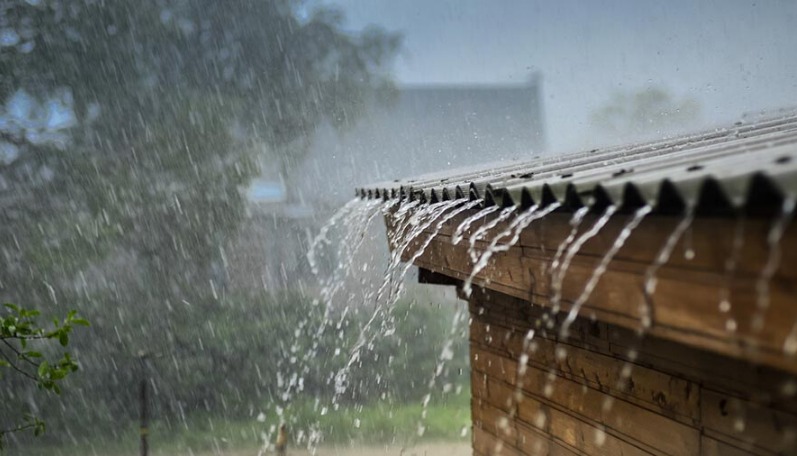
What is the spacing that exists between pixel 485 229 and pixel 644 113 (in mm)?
21724

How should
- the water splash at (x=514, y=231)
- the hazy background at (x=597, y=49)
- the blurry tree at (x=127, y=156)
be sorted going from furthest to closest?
the hazy background at (x=597, y=49)
the blurry tree at (x=127, y=156)
the water splash at (x=514, y=231)

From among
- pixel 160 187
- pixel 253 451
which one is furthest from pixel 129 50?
pixel 253 451

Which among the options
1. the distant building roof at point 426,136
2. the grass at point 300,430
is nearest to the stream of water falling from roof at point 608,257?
the grass at point 300,430

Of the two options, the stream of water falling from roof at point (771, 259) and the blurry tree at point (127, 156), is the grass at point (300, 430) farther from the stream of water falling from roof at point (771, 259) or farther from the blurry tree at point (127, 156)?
the stream of water falling from roof at point (771, 259)

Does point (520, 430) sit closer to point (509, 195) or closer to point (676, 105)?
point (509, 195)

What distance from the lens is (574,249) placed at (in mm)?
1440

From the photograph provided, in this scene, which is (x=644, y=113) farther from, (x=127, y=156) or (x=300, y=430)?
(x=127, y=156)

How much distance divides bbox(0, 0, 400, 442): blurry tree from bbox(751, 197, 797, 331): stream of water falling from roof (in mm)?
13702

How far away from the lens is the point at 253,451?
1375cm

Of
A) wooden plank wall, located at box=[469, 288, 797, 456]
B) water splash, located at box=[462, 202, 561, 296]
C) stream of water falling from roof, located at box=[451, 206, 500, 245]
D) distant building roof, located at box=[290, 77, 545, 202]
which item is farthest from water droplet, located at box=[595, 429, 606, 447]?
distant building roof, located at box=[290, 77, 545, 202]

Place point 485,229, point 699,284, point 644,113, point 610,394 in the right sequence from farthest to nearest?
point 644,113 < point 610,394 < point 485,229 < point 699,284

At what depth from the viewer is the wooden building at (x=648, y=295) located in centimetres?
106

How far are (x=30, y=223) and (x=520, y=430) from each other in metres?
12.3

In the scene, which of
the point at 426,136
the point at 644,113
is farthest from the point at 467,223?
the point at 644,113
